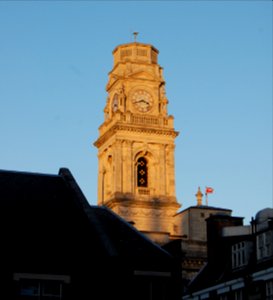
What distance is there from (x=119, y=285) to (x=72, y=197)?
5.80m

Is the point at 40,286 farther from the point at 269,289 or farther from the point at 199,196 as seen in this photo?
the point at 199,196

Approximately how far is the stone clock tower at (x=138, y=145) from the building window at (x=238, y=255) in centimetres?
4709

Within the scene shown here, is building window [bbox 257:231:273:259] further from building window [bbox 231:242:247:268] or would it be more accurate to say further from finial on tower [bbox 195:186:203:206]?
finial on tower [bbox 195:186:203:206]

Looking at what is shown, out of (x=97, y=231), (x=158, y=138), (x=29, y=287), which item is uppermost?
(x=158, y=138)

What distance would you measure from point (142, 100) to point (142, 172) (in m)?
9.33

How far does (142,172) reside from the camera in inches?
3829

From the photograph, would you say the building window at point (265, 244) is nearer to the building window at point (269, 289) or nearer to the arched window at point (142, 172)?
the building window at point (269, 289)

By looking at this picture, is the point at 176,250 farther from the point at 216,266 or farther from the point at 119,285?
the point at 216,266

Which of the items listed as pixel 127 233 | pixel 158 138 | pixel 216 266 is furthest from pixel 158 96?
pixel 127 233

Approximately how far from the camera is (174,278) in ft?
124

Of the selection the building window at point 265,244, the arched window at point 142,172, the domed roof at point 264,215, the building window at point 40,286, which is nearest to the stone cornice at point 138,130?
the arched window at point 142,172

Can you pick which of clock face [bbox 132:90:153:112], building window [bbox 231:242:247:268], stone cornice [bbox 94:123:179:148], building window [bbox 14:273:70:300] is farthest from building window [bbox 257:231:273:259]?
clock face [bbox 132:90:153:112]

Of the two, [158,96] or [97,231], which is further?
[158,96]

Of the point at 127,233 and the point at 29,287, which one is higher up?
the point at 127,233
